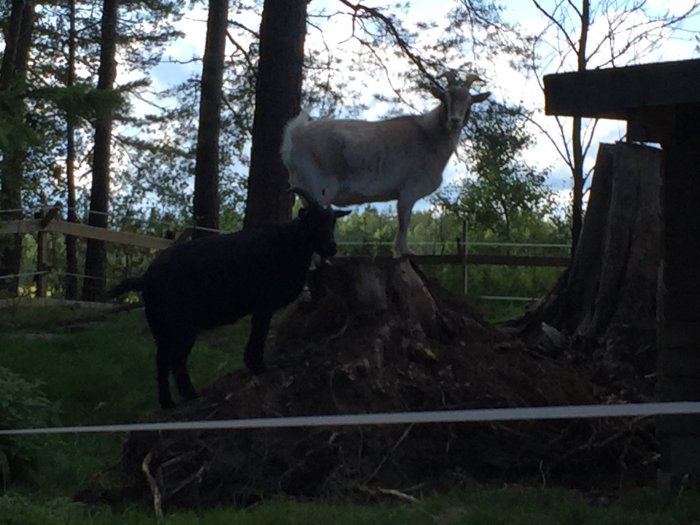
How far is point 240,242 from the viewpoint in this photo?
9055 mm

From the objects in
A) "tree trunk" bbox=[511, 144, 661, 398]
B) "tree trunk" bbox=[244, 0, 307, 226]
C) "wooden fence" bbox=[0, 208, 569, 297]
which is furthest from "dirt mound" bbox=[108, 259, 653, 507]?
"wooden fence" bbox=[0, 208, 569, 297]

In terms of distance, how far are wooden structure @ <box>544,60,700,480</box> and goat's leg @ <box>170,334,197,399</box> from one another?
3198 mm

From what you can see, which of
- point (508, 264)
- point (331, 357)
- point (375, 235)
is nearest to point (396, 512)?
point (331, 357)

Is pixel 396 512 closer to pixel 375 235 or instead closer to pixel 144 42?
pixel 375 235

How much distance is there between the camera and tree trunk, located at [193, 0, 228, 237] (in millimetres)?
22692

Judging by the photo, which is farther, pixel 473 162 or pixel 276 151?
pixel 473 162

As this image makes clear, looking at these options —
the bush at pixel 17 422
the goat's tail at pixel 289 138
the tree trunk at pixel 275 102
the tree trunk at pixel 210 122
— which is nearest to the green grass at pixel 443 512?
the bush at pixel 17 422

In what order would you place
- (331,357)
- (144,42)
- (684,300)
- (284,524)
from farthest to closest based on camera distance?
1. (144,42)
2. (331,357)
3. (684,300)
4. (284,524)

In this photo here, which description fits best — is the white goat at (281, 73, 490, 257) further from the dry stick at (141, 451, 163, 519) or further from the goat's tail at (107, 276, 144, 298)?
the dry stick at (141, 451, 163, 519)

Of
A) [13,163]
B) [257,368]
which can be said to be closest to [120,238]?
[13,163]

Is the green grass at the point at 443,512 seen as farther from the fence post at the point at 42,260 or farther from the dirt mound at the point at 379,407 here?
the fence post at the point at 42,260

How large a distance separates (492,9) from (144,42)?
15.3 meters

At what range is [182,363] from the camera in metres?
9.12

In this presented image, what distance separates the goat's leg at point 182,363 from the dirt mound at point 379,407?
0.19 metres
